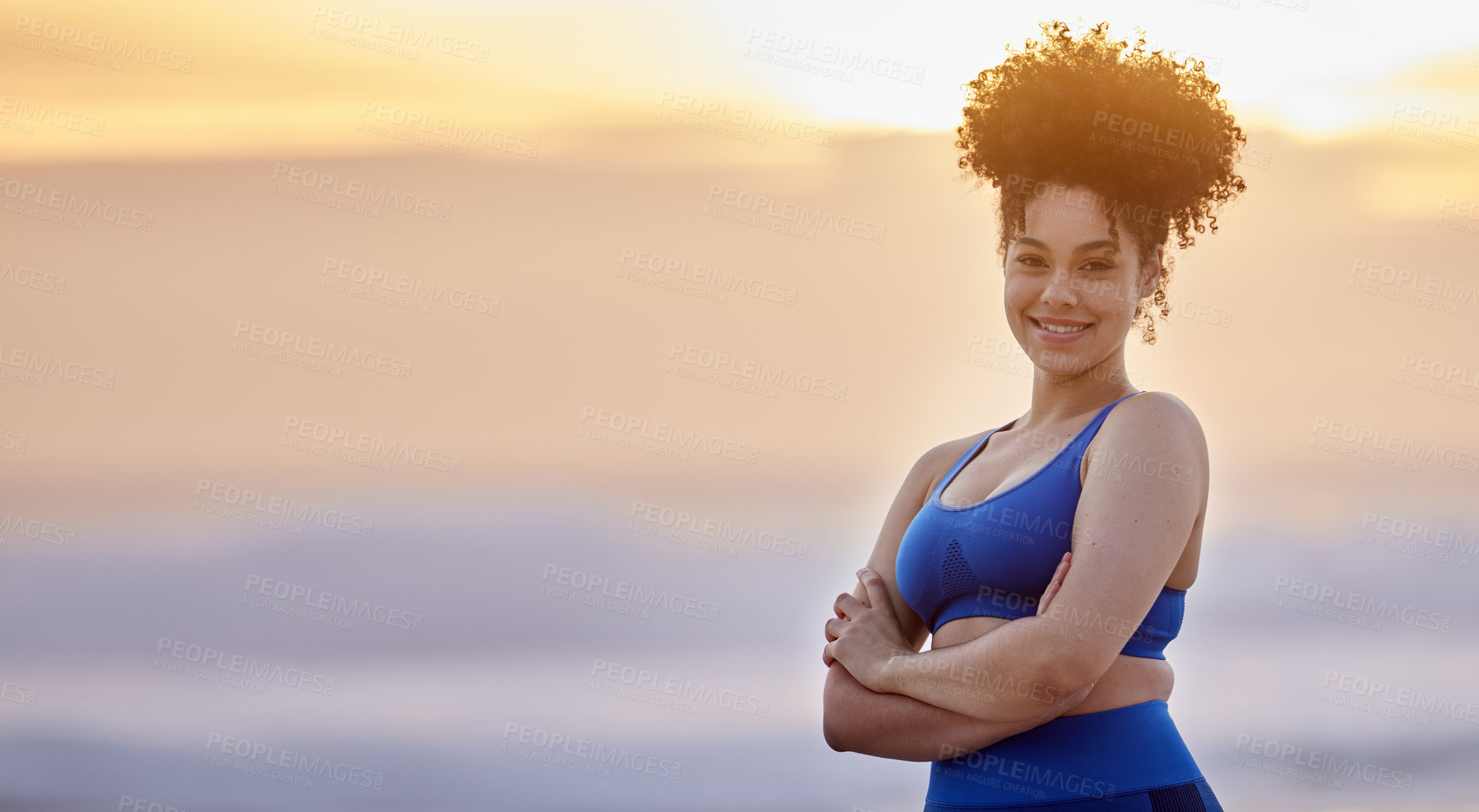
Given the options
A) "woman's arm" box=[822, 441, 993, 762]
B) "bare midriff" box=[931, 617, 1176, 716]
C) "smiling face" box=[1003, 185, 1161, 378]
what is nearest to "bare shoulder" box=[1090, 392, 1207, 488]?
"smiling face" box=[1003, 185, 1161, 378]

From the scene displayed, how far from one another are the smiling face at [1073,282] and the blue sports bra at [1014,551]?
0.13 meters

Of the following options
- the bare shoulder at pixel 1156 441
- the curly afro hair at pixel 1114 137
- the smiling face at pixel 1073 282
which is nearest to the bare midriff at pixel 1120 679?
the bare shoulder at pixel 1156 441

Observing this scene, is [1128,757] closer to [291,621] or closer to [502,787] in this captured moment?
[502,787]

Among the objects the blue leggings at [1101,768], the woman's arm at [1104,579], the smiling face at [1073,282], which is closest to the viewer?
A: the woman's arm at [1104,579]

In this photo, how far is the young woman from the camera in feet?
6.10

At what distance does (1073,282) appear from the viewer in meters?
2.06

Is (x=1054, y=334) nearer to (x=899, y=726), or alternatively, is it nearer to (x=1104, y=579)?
(x=1104, y=579)

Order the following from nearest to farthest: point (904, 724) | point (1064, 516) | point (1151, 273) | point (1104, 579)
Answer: point (1104, 579), point (1064, 516), point (904, 724), point (1151, 273)

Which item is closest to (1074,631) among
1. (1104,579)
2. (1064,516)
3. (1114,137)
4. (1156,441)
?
(1104,579)

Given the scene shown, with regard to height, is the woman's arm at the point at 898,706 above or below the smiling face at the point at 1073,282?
below

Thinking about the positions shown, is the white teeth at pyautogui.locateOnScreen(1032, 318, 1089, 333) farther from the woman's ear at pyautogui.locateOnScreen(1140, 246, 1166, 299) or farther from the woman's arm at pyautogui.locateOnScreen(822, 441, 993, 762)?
the woman's arm at pyautogui.locateOnScreen(822, 441, 993, 762)

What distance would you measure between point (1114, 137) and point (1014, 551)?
778 millimetres

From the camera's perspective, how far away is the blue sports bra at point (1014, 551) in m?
1.93

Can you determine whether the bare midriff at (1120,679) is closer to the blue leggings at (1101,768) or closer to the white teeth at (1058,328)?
the blue leggings at (1101,768)
